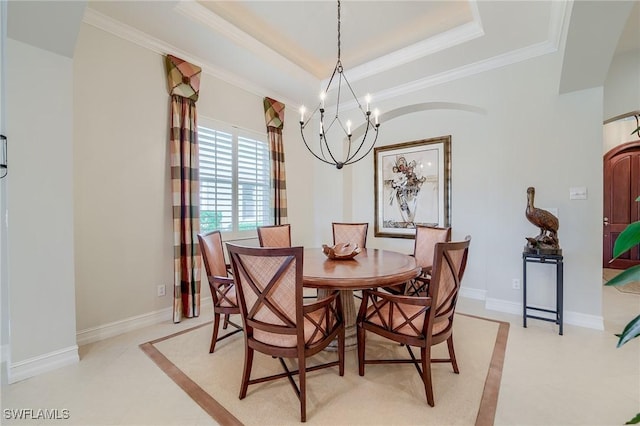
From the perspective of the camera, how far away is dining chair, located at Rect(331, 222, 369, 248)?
3533 millimetres

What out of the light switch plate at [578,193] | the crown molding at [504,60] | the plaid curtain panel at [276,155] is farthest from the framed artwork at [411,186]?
the plaid curtain panel at [276,155]

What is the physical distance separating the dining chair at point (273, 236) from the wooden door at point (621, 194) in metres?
5.53

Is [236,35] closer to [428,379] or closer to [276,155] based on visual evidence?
[276,155]

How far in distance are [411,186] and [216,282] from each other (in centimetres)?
303

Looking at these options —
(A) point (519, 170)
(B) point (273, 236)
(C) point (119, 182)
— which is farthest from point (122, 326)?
(A) point (519, 170)

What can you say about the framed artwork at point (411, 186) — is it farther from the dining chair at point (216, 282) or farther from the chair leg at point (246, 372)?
the chair leg at point (246, 372)

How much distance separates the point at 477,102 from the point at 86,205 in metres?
4.27

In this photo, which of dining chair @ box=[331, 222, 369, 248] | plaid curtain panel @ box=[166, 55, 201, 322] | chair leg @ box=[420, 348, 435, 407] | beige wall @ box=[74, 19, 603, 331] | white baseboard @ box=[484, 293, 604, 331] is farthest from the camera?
dining chair @ box=[331, 222, 369, 248]

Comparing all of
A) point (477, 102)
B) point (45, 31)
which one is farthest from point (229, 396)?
point (477, 102)

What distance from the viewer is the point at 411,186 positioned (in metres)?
4.14

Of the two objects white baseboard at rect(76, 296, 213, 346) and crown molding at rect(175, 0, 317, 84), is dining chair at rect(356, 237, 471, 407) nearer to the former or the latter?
white baseboard at rect(76, 296, 213, 346)

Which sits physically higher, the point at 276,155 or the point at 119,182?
the point at 276,155

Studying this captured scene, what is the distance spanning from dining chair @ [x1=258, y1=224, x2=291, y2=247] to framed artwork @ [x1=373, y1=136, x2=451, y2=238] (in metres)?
1.70

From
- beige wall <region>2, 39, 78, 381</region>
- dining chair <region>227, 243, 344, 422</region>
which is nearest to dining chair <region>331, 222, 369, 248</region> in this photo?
dining chair <region>227, 243, 344, 422</region>
